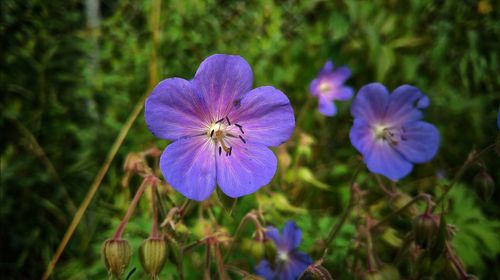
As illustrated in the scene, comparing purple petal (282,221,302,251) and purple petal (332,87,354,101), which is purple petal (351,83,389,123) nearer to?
purple petal (282,221,302,251)

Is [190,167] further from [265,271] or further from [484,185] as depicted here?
[484,185]

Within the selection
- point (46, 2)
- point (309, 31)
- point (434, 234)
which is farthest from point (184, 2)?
point (434, 234)

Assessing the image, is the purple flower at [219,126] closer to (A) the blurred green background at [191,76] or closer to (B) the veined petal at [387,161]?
(B) the veined petal at [387,161]

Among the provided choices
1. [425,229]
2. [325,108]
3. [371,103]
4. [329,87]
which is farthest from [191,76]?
[425,229]

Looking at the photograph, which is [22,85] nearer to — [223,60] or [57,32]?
[57,32]

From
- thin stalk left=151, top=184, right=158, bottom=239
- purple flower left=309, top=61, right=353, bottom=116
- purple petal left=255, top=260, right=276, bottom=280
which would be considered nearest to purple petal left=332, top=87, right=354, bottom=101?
purple flower left=309, top=61, right=353, bottom=116
